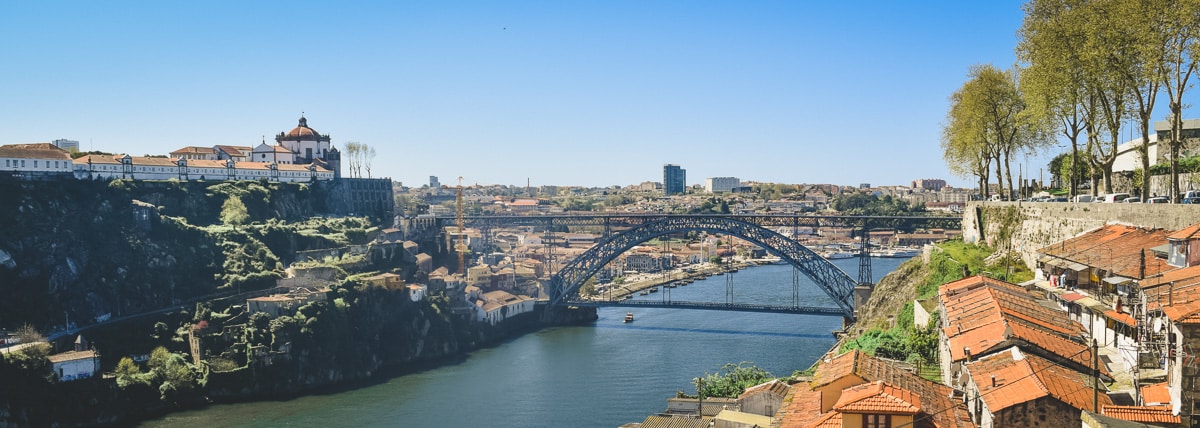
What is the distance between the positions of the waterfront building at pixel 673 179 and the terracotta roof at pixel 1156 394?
89.3 meters

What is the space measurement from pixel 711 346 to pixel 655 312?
762 cm

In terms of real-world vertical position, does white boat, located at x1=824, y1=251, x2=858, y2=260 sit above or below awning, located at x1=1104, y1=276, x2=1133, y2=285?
below

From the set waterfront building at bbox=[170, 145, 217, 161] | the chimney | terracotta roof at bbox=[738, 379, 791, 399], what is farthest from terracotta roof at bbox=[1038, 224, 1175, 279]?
waterfront building at bbox=[170, 145, 217, 161]

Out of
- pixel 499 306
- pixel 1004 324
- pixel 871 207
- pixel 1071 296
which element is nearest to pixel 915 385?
pixel 1004 324

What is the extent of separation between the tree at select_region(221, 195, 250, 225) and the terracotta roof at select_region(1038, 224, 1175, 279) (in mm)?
23882

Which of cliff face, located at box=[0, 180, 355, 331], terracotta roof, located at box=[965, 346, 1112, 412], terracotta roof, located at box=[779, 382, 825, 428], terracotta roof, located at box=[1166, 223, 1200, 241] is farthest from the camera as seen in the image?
cliff face, located at box=[0, 180, 355, 331]

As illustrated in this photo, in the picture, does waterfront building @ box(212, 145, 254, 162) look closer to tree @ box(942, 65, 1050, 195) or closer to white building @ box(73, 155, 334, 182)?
white building @ box(73, 155, 334, 182)

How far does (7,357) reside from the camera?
1675 cm

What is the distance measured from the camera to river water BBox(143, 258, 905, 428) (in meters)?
17.2

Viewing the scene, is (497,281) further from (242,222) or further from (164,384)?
(164,384)

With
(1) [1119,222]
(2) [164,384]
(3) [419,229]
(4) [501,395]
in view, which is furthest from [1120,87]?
(3) [419,229]

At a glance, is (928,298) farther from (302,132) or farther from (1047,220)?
(302,132)

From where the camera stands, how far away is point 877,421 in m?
6.25

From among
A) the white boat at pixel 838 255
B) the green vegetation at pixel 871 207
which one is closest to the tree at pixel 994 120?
the white boat at pixel 838 255
